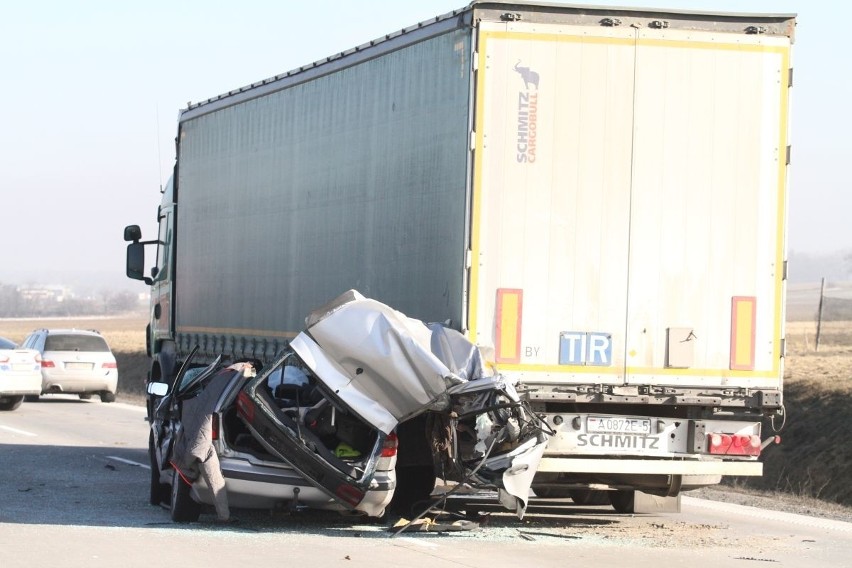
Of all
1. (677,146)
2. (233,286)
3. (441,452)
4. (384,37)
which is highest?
(384,37)

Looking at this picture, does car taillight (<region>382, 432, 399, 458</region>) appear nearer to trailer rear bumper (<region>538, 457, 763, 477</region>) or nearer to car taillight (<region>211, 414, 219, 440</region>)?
trailer rear bumper (<region>538, 457, 763, 477</region>)

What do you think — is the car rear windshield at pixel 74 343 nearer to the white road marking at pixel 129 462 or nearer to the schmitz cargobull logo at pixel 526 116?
the white road marking at pixel 129 462

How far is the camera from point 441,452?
10867 millimetres

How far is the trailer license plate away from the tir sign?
418 millimetres

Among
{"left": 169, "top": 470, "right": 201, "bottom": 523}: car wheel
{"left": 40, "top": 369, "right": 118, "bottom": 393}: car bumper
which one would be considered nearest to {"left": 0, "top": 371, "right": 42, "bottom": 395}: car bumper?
{"left": 40, "top": 369, "right": 118, "bottom": 393}: car bumper

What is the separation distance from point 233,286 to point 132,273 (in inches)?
167

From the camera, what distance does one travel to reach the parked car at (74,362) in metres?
31.1

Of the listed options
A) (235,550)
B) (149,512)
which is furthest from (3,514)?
(235,550)

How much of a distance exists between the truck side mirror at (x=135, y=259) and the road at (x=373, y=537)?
199 inches

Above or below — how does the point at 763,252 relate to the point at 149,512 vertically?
above

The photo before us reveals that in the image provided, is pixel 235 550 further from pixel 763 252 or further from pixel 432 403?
pixel 763 252

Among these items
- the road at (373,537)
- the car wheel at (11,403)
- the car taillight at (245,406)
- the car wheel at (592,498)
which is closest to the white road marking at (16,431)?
the car wheel at (11,403)

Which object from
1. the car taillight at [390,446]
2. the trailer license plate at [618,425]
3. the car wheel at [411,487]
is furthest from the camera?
the car wheel at [411,487]

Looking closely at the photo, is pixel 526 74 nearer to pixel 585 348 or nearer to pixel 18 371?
pixel 585 348
